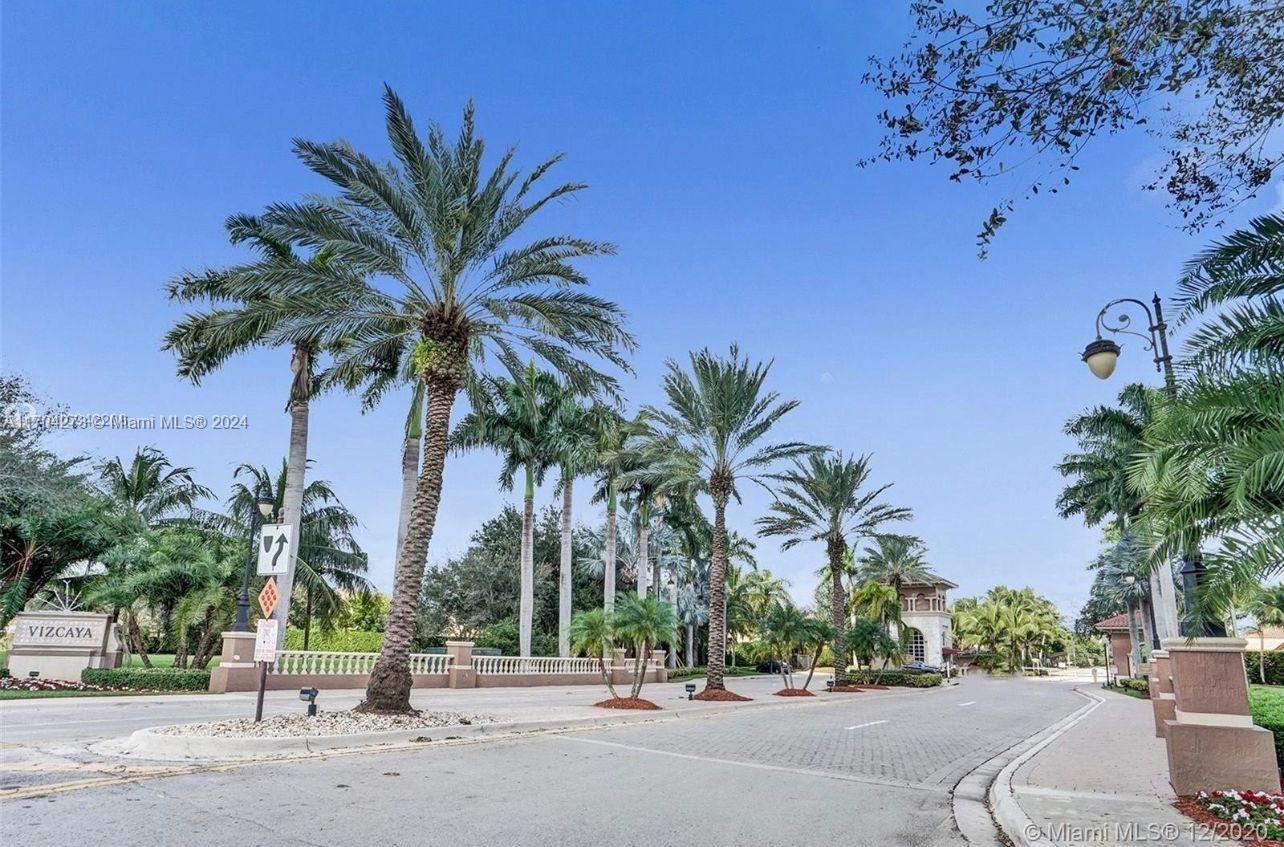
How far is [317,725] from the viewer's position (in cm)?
1165

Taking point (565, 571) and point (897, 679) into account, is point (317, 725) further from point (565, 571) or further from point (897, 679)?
point (897, 679)

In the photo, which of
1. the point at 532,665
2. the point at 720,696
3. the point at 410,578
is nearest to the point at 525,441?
the point at 532,665

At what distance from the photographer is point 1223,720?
8.64 m

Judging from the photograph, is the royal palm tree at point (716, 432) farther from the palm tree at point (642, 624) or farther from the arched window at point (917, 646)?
the arched window at point (917, 646)

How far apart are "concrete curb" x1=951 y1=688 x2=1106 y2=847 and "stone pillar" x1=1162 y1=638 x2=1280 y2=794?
195cm

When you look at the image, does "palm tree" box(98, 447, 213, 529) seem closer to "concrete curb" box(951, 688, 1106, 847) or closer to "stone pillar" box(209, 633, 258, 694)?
"stone pillar" box(209, 633, 258, 694)

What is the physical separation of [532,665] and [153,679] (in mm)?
14749

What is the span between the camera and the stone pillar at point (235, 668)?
2075 cm

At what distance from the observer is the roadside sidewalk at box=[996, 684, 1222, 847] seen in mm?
6695

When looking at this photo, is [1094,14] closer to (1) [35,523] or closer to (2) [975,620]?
(1) [35,523]

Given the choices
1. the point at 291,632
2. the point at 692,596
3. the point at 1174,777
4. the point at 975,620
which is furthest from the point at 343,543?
the point at 975,620

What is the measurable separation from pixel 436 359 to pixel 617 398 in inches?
209

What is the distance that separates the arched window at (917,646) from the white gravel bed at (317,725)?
70.1 metres

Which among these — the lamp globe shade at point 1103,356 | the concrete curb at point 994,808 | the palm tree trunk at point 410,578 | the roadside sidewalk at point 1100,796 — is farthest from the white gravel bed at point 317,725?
the lamp globe shade at point 1103,356
